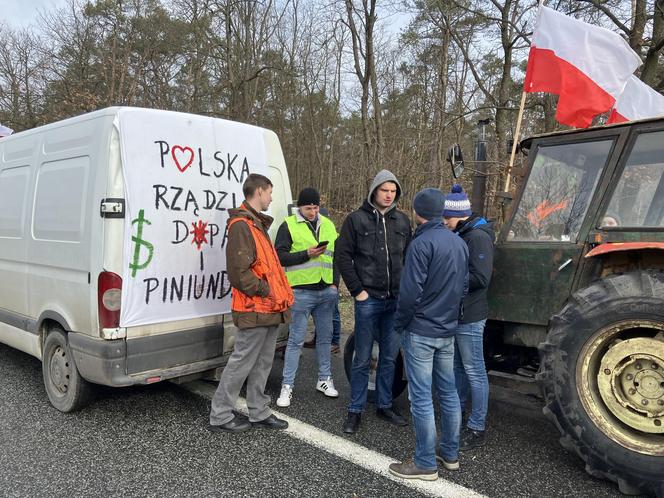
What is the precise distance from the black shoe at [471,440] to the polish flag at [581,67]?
294 centimetres

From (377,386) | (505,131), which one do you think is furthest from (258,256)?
(505,131)

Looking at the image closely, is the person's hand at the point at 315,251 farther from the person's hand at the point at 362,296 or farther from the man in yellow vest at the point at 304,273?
the person's hand at the point at 362,296

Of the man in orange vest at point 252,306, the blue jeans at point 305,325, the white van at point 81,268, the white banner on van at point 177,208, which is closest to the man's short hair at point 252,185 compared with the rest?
the man in orange vest at point 252,306

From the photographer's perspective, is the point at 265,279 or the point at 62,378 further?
the point at 62,378

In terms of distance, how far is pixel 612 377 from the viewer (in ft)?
9.41

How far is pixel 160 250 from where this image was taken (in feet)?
11.7

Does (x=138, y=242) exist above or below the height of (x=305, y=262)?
above

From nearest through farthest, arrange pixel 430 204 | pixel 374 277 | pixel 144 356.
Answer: pixel 430 204
pixel 144 356
pixel 374 277

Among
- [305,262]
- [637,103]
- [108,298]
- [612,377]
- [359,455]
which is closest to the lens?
[612,377]

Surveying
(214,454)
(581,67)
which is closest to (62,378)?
(214,454)

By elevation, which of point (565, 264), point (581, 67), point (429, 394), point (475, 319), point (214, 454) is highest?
point (581, 67)

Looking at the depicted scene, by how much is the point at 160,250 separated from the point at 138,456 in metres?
1.39

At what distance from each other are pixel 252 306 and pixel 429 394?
1.36 meters

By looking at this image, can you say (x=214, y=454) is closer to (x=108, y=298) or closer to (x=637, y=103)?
(x=108, y=298)
